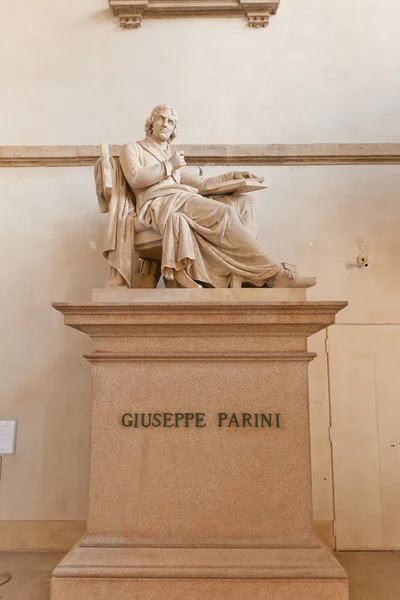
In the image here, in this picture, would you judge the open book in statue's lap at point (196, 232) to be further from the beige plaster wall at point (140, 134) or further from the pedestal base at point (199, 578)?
the pedestal base at point (199, 578)

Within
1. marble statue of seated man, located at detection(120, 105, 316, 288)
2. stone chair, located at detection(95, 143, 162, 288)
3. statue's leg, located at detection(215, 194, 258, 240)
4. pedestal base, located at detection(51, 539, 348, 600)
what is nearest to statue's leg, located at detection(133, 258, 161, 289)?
stone chair, located at detection(95, 143, 162, 288)

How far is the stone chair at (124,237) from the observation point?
344 cm

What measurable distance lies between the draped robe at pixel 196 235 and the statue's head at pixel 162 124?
14.3 inches

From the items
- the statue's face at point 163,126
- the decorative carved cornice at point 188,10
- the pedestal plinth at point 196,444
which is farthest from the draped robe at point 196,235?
the decorative carved cornice at point 188,10

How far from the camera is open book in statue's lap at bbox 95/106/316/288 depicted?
3324mm

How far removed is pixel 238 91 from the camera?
517 centimetres

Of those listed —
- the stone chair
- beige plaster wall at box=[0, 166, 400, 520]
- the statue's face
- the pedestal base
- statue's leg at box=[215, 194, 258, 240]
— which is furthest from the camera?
beige plaster wall at box=[0, 166, 400, 520]

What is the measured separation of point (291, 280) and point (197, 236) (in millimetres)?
683

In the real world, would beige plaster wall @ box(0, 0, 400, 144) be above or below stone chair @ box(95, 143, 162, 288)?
above

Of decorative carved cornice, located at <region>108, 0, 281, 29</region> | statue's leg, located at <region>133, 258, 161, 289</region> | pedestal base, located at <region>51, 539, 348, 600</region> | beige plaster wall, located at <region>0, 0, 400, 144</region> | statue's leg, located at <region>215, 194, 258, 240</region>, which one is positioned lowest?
pedestal base, located at <region>51, 539, 348, 600</region>

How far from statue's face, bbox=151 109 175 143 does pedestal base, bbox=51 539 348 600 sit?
9.13ft

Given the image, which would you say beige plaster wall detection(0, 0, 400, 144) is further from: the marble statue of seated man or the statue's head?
the marble statue of seated man

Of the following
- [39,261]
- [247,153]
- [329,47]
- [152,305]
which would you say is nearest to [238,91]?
[247,153]

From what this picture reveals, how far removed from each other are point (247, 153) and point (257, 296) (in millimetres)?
2201
